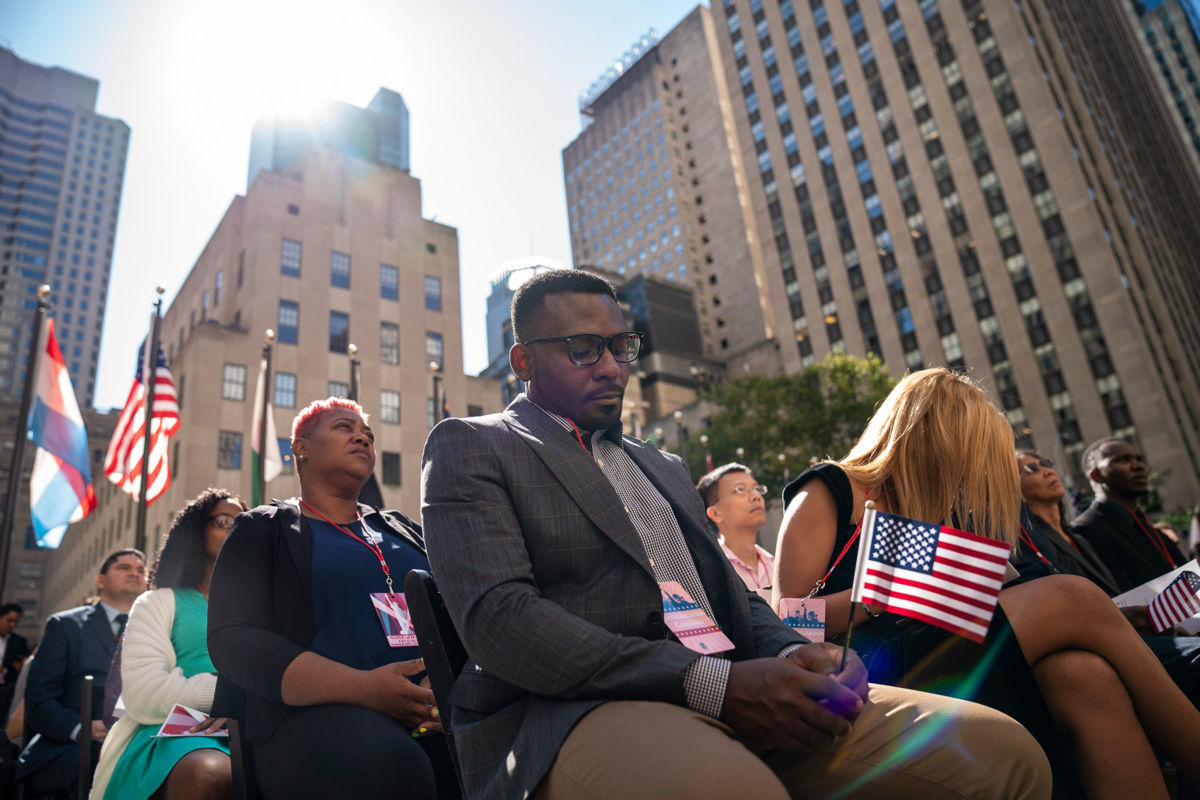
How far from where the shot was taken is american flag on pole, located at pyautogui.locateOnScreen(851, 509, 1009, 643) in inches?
89.4

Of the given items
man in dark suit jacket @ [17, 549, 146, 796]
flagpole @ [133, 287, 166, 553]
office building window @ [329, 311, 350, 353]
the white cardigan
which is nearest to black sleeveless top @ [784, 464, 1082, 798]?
the white cardigan

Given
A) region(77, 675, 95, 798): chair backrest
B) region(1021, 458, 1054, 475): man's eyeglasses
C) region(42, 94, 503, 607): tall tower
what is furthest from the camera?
region(42, 94, 503, 607): tall tower

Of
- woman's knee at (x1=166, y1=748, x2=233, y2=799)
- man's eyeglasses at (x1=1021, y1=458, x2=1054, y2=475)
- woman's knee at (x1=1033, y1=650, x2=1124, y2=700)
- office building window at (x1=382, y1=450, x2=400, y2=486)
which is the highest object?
office building window at (x1=382, y1=450, x2=400, y2=486)

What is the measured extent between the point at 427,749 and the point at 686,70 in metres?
107

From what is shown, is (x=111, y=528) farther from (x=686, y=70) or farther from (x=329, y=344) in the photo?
(x=686, y=70)

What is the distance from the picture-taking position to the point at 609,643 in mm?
1991

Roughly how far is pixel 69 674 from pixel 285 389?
32551 mm

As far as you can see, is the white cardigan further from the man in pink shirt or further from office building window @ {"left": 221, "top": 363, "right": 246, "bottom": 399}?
office building window @ {"left": 221, "top": 363, "right": 246, "bottom": 399}

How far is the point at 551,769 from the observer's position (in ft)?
6.27

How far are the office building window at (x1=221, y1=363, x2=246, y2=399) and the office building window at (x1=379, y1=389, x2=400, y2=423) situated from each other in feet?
21.1

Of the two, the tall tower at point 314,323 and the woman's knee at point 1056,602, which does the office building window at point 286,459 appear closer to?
the tall tower at point 314,323

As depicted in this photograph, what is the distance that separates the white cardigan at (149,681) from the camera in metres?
3.79

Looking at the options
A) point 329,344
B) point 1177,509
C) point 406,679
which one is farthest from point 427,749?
point 1177,509

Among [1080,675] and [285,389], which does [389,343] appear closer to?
[285,389]
